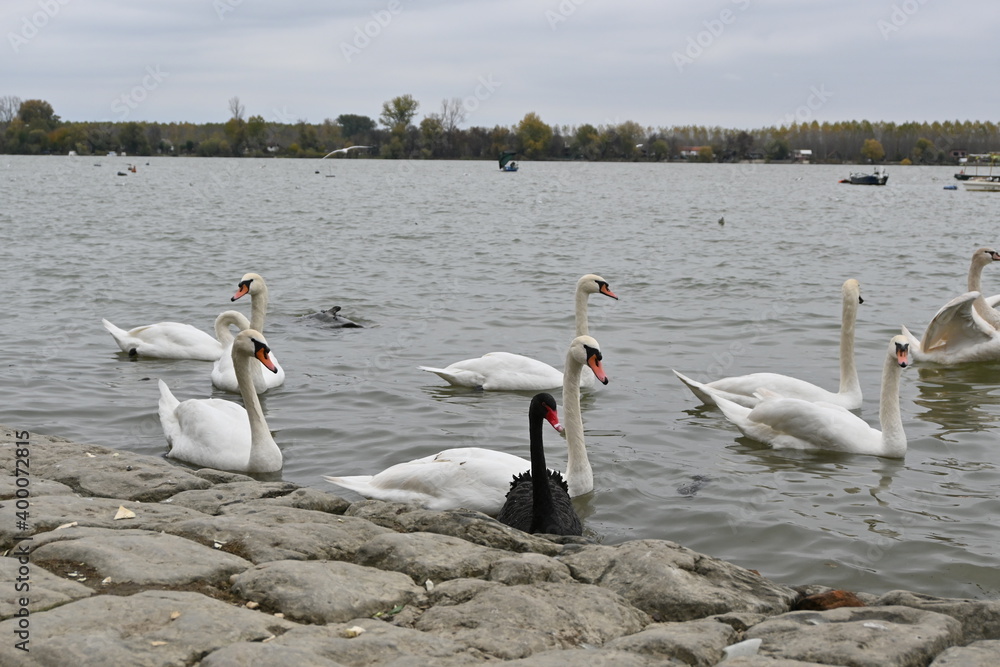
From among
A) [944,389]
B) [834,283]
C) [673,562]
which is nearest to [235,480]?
[673,562]

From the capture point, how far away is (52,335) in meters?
12.5

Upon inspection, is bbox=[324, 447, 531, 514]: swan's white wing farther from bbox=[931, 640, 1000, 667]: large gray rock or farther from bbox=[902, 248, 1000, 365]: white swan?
bbox=[902, 248, 1000, 365]: white swan

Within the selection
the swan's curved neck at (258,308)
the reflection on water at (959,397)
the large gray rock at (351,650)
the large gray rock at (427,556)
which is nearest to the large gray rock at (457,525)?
the large gray rock at (427,556)

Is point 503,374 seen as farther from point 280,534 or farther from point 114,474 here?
point 280,534

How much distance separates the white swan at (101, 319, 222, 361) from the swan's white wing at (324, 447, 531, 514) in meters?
5.40

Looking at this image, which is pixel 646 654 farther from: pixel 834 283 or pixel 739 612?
pixel 834 283

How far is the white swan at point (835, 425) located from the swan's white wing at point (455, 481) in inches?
99.3

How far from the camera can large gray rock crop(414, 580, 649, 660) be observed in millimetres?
3418

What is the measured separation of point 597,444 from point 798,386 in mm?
1925

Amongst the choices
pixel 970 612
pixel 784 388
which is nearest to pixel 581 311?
pixel 784 388

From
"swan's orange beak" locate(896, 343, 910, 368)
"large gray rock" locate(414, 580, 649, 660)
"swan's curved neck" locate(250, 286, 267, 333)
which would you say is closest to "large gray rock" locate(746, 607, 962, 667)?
"large gray rock" locate(414, 580, 649, 660)

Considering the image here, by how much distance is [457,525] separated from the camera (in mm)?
4750

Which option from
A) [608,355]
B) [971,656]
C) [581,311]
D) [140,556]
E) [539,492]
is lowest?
[608,355]

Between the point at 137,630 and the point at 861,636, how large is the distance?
2378 millimetres
